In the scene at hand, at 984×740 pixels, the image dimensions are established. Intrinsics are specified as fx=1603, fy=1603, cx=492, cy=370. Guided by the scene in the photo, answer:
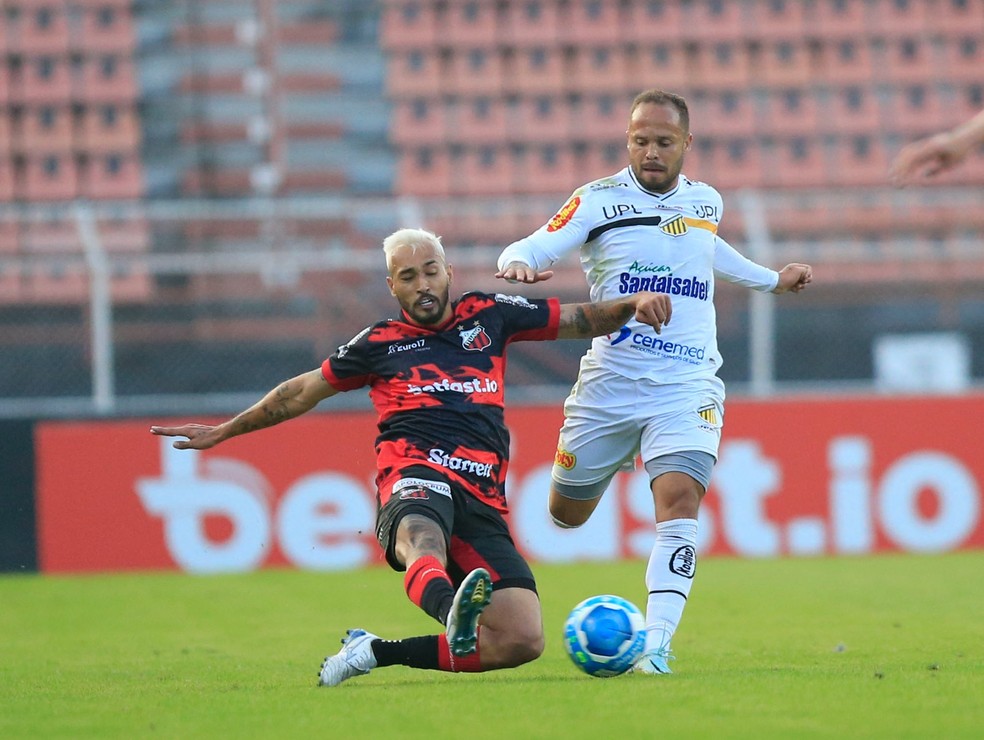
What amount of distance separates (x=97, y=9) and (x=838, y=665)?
13015mm

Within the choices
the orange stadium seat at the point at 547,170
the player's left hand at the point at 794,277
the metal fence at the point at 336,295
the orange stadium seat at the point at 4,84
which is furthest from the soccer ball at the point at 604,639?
the orange stadium seat at the point at 4,84

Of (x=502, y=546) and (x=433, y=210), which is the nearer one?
(x=502, y=546)

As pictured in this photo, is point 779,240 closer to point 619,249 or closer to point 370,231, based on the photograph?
point 370,231

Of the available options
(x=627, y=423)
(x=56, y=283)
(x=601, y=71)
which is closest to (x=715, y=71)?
(x=601, y=71)

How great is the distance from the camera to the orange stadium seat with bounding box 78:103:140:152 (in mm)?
16578

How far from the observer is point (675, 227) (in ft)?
21.6

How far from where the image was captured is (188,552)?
40.5 ft

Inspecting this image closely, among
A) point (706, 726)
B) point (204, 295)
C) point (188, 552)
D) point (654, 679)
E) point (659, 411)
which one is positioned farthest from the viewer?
point (204, 295)

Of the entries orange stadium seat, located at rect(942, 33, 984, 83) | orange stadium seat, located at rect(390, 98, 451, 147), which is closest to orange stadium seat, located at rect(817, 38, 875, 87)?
orange stadium seat, located at rect(942, 33, 984, 83)

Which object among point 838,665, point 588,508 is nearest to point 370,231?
point 588,508

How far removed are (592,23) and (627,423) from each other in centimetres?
1133

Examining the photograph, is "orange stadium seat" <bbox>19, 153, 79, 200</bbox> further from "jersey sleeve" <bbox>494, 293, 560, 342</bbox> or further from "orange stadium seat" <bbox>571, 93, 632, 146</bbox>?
"jersey sleeve" <bbox>494, 293, 560, 342</bbox>

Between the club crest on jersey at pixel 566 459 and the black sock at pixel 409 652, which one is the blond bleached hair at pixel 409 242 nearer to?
the club crest on jersey at pixel 566 459

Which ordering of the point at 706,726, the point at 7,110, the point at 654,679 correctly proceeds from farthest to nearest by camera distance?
the point at 7,110
the point at 654,679
the point at 706,726
